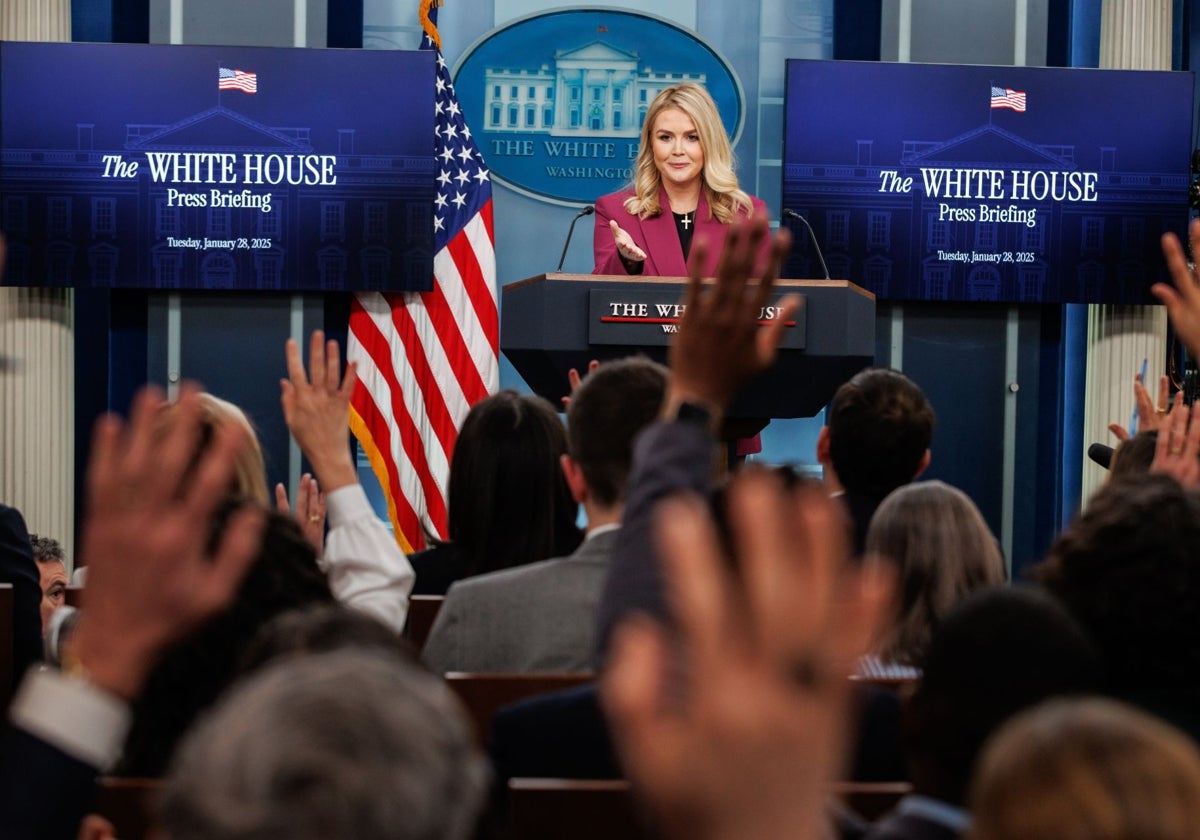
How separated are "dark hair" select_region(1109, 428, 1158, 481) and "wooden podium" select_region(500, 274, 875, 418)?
1.22 m

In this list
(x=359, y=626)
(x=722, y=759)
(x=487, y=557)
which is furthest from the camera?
(x=487, y=557)

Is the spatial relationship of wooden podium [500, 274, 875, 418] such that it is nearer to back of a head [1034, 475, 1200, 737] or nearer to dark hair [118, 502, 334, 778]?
back of a head [1034, 475, 1200, 737]

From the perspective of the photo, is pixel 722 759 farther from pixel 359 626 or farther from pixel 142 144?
pixel 142 144

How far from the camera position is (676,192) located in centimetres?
523

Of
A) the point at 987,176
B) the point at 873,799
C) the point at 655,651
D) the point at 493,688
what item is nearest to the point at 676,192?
the point at 987,176

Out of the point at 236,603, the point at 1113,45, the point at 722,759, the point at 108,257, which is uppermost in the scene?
the point at 1113,45

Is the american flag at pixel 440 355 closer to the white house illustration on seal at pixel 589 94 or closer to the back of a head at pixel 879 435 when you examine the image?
the white house illustration on seal at pixel 589 94

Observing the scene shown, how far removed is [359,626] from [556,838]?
1.28 feet

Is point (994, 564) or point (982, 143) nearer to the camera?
point (994, 564)

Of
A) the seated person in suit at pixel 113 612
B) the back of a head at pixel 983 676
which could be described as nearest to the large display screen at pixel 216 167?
the back of a head at pixel 983 676

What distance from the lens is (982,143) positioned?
6.66 meters

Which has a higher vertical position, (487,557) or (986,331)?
(986,331)

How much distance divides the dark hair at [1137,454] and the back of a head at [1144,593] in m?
1.25

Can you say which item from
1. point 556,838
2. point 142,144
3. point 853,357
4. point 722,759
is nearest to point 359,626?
point 556,838
